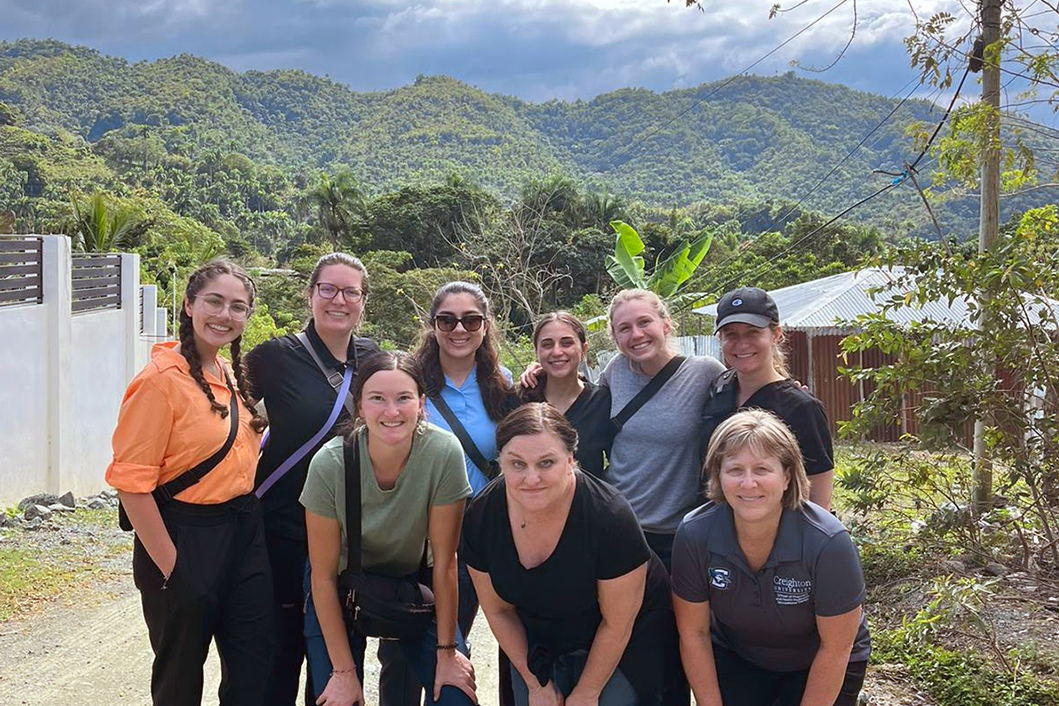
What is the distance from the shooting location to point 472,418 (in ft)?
12.3

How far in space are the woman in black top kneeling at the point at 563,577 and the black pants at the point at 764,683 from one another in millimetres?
196

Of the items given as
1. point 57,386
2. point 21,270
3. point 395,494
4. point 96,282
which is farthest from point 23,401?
point 395,494

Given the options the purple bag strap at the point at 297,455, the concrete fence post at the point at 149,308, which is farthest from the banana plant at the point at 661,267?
the purple bag strap at the point at 297,455

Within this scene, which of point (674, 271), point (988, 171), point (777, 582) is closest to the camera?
point (777, 582)

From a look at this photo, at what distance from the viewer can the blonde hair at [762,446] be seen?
9.71 feet

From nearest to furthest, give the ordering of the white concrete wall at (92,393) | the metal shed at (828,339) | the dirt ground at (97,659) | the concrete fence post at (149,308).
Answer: the dirt ground at (97,659) → the white concrete wall at (92,393) → the concrete fence post at (149,308) → the metal shed at (828,339)

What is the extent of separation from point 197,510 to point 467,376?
1.13 m

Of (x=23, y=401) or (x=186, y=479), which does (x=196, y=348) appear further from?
A: (x=23, y=401)

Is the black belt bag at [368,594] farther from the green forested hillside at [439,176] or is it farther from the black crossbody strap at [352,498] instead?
the green forested hillside at [439,176]

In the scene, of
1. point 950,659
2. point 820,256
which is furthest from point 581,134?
point 950,659

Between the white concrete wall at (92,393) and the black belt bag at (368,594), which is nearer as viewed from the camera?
the black belt bag at (368,594)

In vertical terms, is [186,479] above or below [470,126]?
below

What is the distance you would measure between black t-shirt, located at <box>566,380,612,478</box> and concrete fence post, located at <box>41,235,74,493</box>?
30.1 ft

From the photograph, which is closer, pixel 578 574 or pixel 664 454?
pixel 578 574
